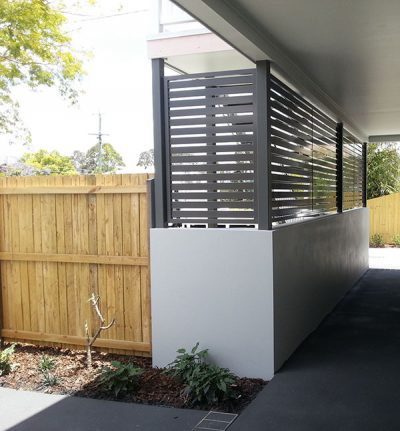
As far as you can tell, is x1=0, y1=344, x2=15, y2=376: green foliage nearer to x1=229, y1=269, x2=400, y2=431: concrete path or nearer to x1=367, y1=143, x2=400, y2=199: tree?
x1=229, y1=269, x2=400, y2=431: concrete path

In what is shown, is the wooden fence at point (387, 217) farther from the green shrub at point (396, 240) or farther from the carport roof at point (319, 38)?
the carport roof at point (319, 38)

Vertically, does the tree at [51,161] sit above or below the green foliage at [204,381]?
above

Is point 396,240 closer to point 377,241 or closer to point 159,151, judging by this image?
point 377,241

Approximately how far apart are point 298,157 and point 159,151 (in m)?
1.59

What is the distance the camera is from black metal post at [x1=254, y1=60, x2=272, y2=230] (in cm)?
439

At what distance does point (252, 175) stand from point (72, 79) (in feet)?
30.2

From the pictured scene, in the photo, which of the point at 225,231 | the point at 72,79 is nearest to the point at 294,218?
the point at 225,231

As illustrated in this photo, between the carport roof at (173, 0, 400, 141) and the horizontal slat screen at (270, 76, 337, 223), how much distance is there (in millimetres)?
241

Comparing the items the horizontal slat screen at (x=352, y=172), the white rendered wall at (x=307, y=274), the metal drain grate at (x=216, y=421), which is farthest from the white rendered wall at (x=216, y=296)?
the horizontal slat screen at (x=352, y=172)

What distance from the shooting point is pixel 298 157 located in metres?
5.57

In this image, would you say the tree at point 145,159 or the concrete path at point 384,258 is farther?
the tree at point 145,159

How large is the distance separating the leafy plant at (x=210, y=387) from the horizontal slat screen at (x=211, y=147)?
1287 millimetres

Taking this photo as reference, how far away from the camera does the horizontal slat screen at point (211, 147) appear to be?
179 inches

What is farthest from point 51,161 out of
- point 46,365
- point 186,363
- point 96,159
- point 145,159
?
point 186,363
